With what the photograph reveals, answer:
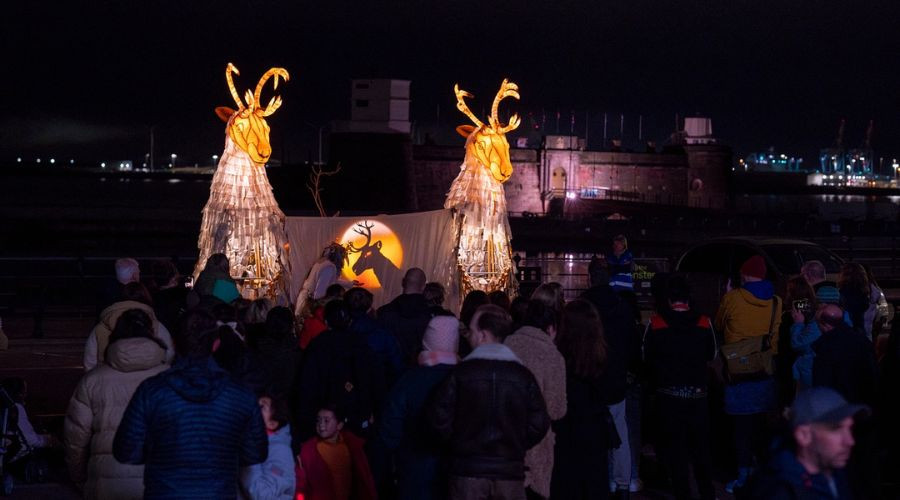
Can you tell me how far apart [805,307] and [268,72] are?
724 cm

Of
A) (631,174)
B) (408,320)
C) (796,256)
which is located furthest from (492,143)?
(631,174)

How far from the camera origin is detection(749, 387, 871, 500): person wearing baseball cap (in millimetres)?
3803

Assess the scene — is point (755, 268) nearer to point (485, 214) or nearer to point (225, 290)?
point (225, 290)

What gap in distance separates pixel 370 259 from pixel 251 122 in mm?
2596

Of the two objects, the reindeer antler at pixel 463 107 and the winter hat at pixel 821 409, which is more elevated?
the reindeer antler at pixel 463 107

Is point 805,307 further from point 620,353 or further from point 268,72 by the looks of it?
point 268,72

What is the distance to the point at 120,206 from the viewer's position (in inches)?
3716

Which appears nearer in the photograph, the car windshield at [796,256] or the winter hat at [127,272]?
the winter hat at [127,272]

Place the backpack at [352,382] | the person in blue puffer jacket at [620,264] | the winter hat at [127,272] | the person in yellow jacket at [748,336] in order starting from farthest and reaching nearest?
the person in blue puffer jacket at [620,264]
the winter hat at [127,272]
the person in yellow jacket at [748,336]
the backpack at [352,382]

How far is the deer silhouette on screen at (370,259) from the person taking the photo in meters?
14.7

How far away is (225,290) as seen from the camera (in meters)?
10.1

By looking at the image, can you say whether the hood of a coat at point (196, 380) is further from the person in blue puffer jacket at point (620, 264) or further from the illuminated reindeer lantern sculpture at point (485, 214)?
the illuminated reindeer lantern sculpture at point (485, 214)

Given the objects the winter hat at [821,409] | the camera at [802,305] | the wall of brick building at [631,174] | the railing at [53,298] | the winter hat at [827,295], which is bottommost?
the railing at [53,298]

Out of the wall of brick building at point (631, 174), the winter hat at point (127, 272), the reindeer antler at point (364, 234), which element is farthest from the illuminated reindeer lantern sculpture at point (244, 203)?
the wall of brick building at point (631, 174)
